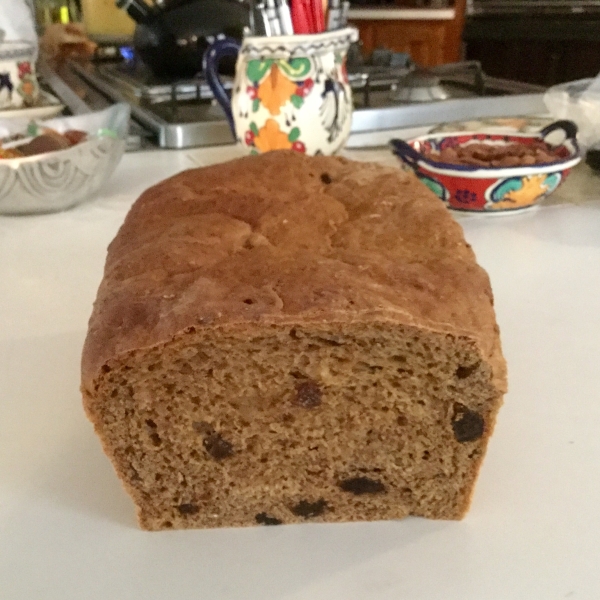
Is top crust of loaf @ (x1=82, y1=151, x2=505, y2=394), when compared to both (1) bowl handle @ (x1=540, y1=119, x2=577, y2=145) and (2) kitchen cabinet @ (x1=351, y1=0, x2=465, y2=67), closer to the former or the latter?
(1) bowl handle @ (x1=540, y1=119, x2=577, y2=145)

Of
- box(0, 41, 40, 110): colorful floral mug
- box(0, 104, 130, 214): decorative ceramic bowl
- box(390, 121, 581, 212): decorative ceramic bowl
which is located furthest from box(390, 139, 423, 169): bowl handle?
box(0, 41, 40, 110): colorful floral mug

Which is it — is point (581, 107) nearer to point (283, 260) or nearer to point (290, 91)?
point (290, 91)

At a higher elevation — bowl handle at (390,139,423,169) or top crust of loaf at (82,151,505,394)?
top crust of loaf at (82,151,505,394)

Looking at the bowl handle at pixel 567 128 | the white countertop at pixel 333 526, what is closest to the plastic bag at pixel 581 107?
the bowl handle at pixel 567 128

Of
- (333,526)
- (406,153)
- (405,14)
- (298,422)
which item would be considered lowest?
(333,526)

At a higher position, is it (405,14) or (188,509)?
(405,14)

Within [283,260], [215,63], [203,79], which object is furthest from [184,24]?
[283,260]

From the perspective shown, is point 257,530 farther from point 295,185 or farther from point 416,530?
point 295,185
